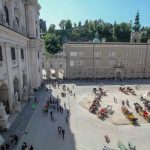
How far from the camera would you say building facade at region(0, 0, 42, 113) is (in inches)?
729

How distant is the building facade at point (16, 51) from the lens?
18516 mm

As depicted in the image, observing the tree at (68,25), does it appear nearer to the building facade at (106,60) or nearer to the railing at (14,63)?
the building facade at (106,60)

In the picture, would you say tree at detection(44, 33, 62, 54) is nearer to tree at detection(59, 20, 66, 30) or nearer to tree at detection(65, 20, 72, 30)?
tree at detection(59, 20, 66, 30)

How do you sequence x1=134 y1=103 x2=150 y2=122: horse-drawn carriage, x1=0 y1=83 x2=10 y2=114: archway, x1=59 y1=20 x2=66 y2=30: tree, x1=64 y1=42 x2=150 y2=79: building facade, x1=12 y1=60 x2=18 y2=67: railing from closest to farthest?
x1=0 y1=83 x2=10 y2=114: archway < x1=134 y1=103 x2=150 y2=122: horse-drawn carriage < x1=12 y1=60 x2=18 y2=67: railing < x1=64 y1=42 x2=150 y2=79: building facade < x1=59 y1=20 x2=66 y2=30: tree

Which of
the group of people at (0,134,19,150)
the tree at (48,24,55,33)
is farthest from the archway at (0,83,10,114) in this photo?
the tree at (48,24,55,33)

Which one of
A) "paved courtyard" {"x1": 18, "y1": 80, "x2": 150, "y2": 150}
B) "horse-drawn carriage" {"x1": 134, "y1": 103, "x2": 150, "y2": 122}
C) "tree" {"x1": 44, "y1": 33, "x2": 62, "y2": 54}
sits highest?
"tree" {"x1": 44, "y1": 33, "x2": 62, "y2": 54}

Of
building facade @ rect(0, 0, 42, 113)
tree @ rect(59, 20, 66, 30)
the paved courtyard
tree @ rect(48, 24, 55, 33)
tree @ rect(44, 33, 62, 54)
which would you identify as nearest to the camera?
the paved courtyard

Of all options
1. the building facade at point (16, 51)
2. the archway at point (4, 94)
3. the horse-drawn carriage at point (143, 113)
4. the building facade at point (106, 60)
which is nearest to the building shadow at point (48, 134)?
the archway at point (4, 94)

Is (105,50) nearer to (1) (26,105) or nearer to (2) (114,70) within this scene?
(2) (114,70)

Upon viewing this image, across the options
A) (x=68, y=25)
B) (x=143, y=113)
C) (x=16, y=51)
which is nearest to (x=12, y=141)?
(x=16, y=51)

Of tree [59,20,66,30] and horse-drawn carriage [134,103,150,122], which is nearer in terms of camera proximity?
horse-drawn carriage [134,103,150,122]

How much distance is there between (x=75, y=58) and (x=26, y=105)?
21.0 meters

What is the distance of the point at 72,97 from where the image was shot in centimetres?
2902

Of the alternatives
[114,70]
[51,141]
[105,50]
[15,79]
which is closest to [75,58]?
[105,50]
